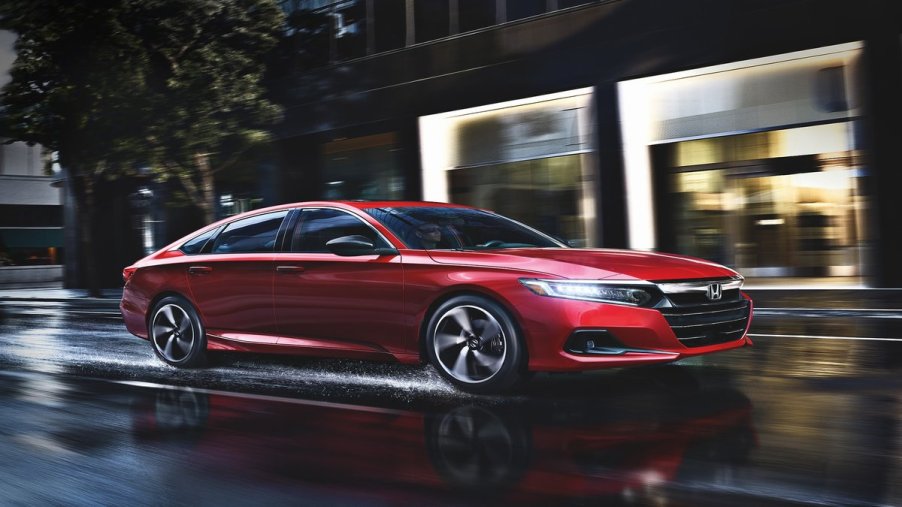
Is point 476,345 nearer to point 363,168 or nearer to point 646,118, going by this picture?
point 646,118

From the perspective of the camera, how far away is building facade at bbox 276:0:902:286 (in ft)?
48.5

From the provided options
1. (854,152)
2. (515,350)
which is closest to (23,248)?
(854,152)

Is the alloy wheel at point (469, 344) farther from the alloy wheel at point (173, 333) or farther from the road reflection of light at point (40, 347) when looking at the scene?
the road reflection of light at point (40, 347)

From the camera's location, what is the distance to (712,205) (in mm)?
16672

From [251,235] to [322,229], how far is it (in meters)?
0.77

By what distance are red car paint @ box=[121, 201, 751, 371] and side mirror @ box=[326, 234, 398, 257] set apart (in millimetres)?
76

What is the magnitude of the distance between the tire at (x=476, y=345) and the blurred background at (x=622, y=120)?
10.7 meters

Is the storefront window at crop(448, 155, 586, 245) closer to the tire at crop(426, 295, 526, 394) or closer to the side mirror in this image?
the side mirror

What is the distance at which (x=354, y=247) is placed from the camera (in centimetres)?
623

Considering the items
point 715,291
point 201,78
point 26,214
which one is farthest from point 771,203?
point 26,214

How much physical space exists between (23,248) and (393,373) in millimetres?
52789

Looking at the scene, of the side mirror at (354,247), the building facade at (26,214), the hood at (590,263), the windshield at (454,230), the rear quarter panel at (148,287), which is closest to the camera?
the hood at (590,263)

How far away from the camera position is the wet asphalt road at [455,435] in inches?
147

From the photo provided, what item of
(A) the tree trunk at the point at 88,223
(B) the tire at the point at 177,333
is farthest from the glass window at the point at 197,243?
(A) the tree trunk at the point at 88,223
